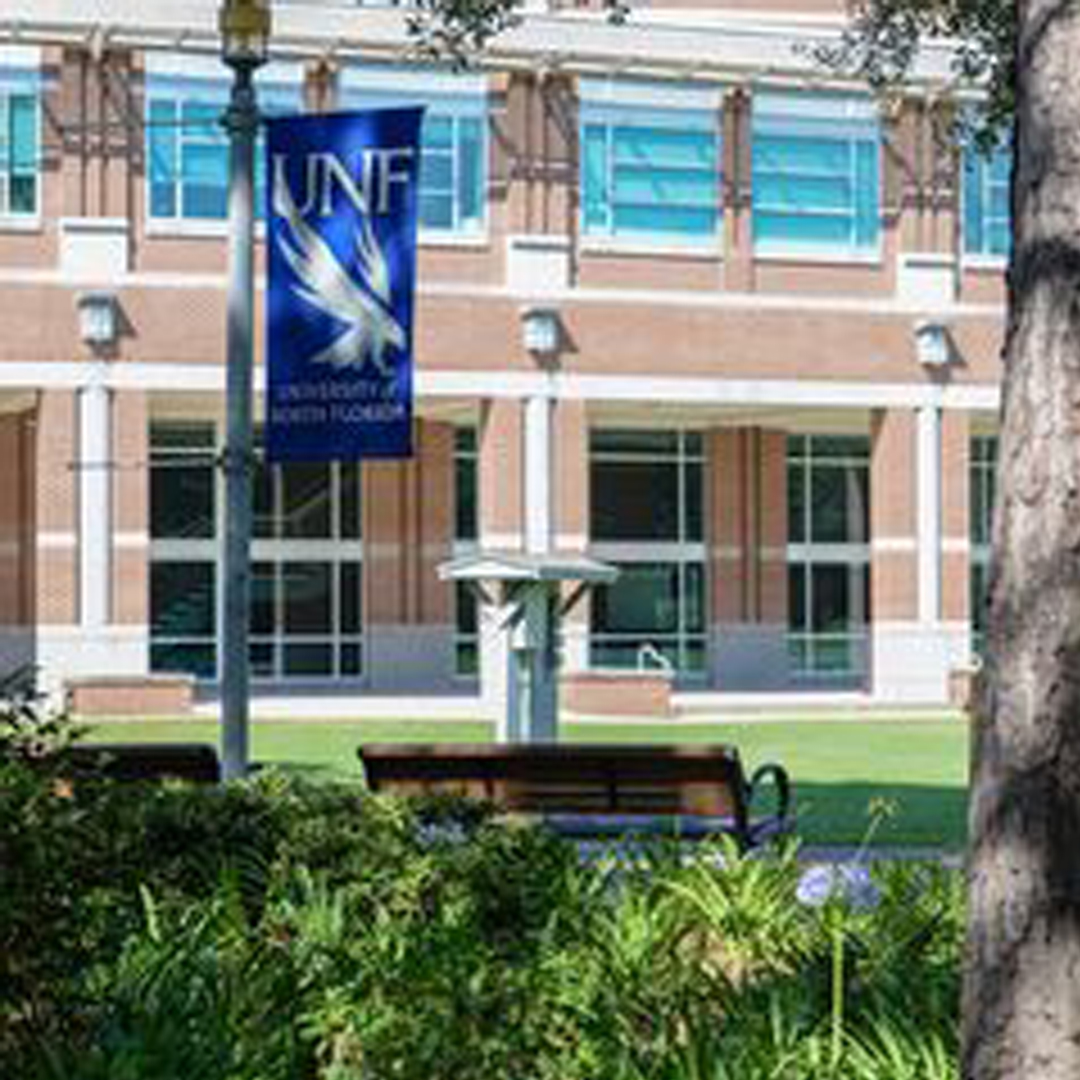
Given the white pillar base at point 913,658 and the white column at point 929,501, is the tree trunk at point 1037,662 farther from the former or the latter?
the white column at point 929,501

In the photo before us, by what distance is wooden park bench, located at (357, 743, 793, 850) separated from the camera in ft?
50.5

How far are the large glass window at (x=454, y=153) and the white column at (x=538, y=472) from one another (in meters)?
3.34

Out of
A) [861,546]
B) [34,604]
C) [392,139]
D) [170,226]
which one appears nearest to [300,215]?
[392,139]

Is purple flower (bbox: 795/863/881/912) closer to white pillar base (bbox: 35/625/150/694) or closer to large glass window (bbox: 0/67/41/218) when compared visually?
white pillar base (bbox: 35/625/150/694)

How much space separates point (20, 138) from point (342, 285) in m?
30.8

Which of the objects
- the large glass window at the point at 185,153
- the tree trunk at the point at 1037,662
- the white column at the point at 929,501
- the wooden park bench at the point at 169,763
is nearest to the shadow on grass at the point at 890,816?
the wooden park bench at the point at 169,763

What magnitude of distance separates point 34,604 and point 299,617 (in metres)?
4.90

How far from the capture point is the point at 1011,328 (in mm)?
4664

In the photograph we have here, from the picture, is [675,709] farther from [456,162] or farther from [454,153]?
[454,153]

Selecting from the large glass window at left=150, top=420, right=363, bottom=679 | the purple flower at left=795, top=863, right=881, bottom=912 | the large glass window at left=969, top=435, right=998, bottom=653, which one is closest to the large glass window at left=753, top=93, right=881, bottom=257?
the large glass window at left=969, top=435, right=998, bottom=653

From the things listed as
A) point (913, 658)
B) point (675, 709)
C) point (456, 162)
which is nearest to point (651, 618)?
point (913, 658)

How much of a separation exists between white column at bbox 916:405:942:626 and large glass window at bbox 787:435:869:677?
12.0 ft

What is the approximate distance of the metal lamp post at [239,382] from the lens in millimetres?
14125

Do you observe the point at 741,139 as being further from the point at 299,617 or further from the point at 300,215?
the point at 300,215
